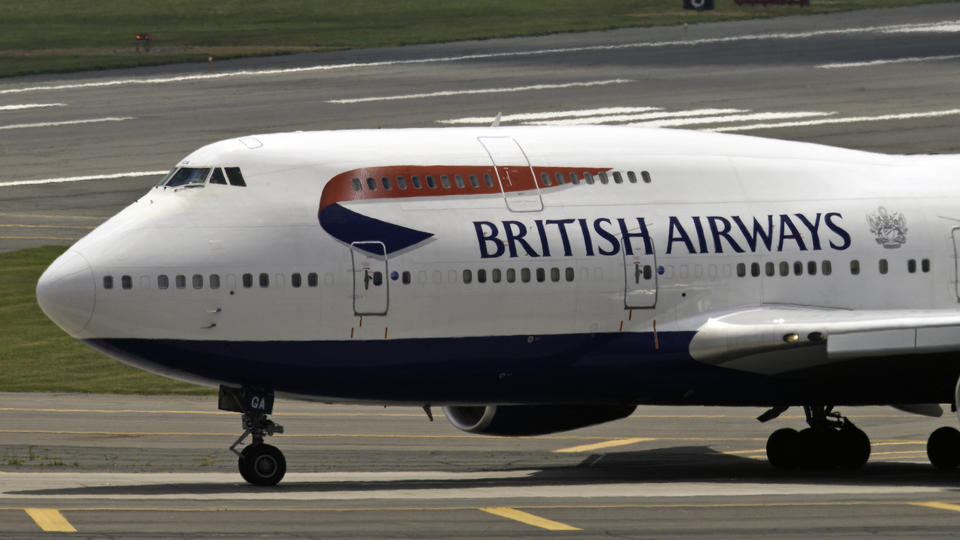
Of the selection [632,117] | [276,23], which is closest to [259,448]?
[632,117]

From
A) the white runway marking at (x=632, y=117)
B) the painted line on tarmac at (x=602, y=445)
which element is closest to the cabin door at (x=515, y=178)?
the painted line on tarmac at (x=602, y=445)

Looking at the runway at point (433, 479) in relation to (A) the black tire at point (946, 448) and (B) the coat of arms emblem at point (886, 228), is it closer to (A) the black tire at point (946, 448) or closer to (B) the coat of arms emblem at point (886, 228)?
(A) the black tire at point (946, 448)

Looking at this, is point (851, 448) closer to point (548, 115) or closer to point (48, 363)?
point (48, 363)

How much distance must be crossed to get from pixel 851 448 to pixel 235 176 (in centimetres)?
1347

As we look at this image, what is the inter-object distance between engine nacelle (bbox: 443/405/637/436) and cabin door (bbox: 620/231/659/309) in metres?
2.61

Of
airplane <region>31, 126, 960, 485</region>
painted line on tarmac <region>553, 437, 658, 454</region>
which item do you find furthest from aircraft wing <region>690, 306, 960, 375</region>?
painted line on tarmac <region>553, 437, 658, 454</region>

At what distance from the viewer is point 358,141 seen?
34.3m

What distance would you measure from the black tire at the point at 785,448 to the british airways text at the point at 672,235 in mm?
4685

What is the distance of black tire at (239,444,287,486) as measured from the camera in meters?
33.3

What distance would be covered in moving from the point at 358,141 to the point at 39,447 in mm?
11346

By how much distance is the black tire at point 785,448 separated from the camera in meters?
38.7

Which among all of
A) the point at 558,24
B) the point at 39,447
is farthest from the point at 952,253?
the point at 558,24

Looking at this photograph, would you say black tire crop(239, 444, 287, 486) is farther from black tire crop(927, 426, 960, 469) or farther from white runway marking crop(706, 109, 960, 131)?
white runway marking crop(706, 109, 960, 131)

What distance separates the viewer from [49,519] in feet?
93.4
